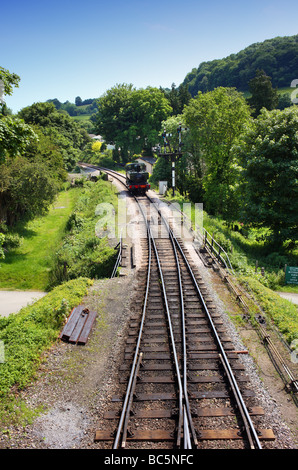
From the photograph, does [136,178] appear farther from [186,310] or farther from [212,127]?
[186,310]

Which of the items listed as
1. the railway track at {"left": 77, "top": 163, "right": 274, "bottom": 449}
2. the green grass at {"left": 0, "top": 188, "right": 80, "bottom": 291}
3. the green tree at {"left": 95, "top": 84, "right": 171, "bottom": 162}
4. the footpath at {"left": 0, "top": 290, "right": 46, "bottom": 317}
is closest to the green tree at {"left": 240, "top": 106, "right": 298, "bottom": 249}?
the railway track at {"left": 77, "top": 163, "right": 274, "bottom": 449}

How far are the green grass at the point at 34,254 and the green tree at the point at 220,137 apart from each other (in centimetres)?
1459

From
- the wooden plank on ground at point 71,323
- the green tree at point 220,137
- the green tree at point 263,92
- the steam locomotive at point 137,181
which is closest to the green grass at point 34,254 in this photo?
the steam locomotive at point 137,181

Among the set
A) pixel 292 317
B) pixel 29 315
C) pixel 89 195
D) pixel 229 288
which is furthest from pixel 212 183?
pixel 29 315

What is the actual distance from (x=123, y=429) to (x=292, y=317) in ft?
24.7

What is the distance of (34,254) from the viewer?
73.8 feet

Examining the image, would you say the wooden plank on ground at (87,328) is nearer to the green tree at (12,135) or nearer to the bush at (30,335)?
the bush at (30,335)

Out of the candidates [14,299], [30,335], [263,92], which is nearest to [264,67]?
[263,92]

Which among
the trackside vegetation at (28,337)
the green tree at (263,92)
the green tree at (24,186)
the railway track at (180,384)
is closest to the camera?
the railway track at (180,384)

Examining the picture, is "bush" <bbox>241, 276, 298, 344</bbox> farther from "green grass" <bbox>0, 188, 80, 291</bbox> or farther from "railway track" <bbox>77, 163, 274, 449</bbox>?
"green grass" <bbox>0, 188, 80, 291</bbox>

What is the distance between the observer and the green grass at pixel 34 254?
62.5 feet

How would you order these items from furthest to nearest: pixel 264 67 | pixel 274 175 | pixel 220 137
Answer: pixel 264 67 < pixel 220 137 < pixel 274 175

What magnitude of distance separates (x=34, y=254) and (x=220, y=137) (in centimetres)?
1943

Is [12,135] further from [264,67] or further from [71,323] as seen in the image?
[264,67]
